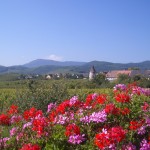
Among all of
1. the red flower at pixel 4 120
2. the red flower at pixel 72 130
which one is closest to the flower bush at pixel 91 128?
the red flower at pixel 72 130

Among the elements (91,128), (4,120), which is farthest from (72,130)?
(4,120)

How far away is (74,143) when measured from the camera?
15.8 feet

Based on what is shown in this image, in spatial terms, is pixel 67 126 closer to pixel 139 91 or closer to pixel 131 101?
pixel 131 101

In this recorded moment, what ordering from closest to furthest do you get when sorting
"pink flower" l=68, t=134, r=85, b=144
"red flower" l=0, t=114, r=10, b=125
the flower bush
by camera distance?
the flower bush
"pink flower" l=68, t=134, r=85, b=144
"red flower" l=0, t=114, r=10, b=125

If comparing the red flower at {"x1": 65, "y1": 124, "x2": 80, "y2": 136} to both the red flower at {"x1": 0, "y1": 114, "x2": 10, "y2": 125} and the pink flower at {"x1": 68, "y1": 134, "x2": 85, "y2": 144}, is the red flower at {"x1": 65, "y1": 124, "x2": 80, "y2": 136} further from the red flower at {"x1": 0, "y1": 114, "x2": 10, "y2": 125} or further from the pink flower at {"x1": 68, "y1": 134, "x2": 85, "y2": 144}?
the red flower at {"x1": 0, "y1": 114, "x2": 10, "y2": 125}

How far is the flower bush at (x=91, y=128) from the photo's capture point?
4.59 m

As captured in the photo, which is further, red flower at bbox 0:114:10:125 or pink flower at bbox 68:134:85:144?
red flower at bbox 0:114:10:125

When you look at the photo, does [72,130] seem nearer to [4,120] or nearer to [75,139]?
[75,139]

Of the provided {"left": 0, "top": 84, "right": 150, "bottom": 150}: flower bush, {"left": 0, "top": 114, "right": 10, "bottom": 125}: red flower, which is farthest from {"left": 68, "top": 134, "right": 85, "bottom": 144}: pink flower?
{"left": 0, "top": 114, "right": 10, "bottom": 125}: red flower

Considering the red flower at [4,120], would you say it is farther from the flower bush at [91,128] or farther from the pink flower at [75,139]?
the pink flower at [75,139]

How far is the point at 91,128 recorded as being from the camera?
5.16 m

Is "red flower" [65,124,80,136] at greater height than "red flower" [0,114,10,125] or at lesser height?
greater

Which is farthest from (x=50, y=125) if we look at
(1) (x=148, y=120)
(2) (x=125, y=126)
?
(1) (x=148, y=120)

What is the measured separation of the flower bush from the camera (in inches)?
181
